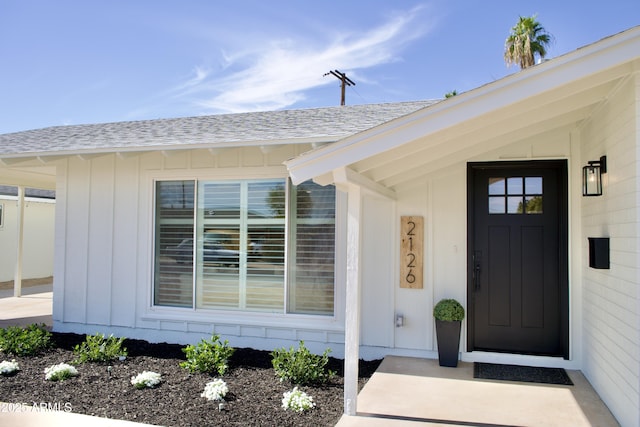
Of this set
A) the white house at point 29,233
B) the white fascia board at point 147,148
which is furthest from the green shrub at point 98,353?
the white house at point 29,233

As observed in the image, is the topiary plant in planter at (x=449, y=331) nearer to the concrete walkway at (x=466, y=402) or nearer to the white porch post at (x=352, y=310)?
the concrete walkway at (x=466, y=402)

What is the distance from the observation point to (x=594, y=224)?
4406 mm

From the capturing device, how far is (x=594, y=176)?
14.0 ft

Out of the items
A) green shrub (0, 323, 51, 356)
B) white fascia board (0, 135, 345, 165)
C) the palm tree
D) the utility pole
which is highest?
the palm tree

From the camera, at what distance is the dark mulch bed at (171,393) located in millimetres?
3707

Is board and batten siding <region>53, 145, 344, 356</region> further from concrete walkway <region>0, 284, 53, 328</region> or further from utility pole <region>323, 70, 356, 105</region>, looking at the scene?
utility pole <region>323, 70, 356, 105</region>

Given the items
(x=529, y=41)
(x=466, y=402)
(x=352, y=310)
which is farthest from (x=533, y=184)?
(x=529, y=41)

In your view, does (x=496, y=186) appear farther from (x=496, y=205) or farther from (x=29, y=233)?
(x=29, y=233)

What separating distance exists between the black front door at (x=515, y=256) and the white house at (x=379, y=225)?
15mm

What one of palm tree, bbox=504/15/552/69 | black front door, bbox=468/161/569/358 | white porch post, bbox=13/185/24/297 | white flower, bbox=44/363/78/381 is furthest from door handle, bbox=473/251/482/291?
palm tree, bbox=504/15/552/69

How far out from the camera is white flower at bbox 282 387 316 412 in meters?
3.81

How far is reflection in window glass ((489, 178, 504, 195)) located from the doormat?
6.01 feet

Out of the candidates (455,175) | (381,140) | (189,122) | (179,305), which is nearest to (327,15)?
(189,122)

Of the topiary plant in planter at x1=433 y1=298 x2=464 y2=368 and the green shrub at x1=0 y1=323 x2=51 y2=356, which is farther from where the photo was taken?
the green shrub at x1=0 y1=323 x2=51 y2=356
